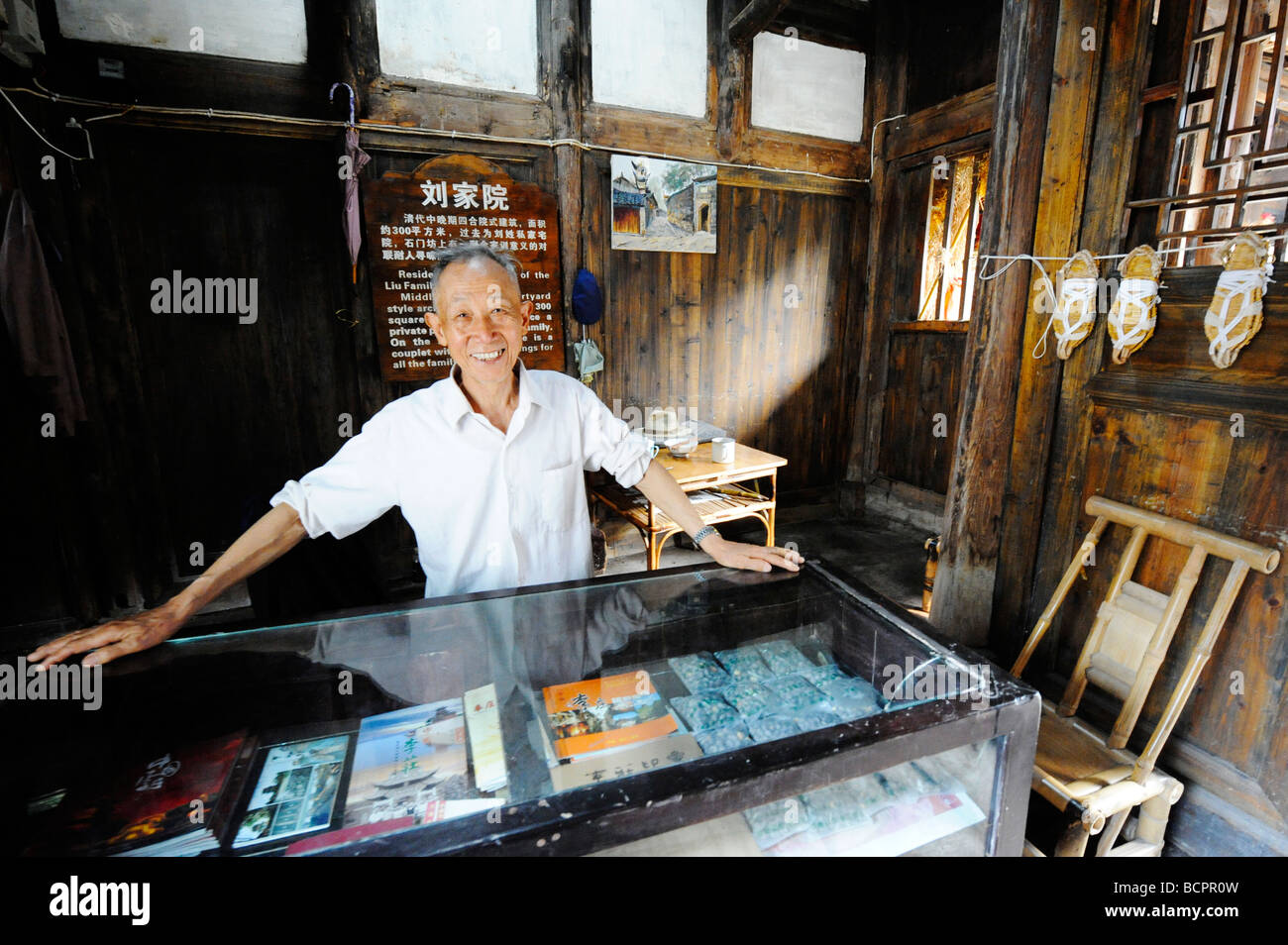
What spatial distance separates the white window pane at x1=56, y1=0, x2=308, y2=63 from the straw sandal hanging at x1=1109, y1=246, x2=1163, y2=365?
5.02 metres

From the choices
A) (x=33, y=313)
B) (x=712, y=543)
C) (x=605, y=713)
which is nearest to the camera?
(x=605, y=713)

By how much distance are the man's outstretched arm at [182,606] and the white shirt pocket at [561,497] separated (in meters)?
0.80

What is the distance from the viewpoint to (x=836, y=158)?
5754mm

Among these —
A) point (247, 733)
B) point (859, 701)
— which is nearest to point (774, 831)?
point (859, 701)

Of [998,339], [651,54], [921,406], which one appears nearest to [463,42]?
[651,54]

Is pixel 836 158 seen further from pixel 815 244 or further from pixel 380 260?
pixel 380 260

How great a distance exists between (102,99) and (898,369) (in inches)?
257

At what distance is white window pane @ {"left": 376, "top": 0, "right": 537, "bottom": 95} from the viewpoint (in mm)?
4121

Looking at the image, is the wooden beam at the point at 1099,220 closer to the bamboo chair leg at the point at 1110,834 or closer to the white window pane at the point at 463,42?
the bamboo chair leg at the point at 1110,834

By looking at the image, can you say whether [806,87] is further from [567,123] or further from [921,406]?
[921,406]

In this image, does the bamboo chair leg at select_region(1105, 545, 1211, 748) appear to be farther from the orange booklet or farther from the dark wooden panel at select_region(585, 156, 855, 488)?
the dark wooden panel at select_region(585, 156, 855, 488)

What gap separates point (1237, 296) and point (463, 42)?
15.6ft

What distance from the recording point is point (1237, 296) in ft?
7.04

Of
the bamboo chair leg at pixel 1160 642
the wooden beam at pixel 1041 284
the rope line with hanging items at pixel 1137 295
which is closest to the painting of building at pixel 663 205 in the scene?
the rope line with hanging items at pixel 1137 295
